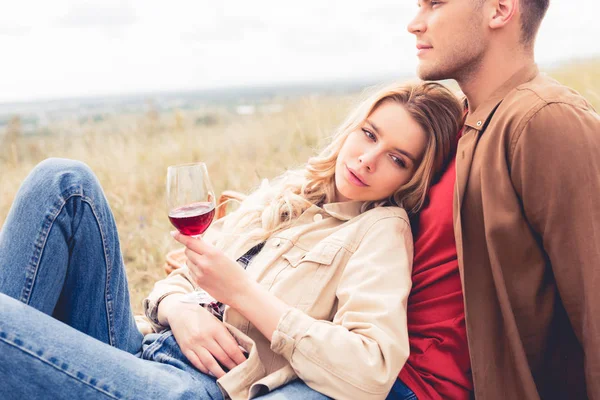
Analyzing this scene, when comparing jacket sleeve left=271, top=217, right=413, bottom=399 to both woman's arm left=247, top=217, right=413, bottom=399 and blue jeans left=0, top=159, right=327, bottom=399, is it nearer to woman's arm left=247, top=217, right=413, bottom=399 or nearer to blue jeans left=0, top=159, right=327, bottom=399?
woman's arm left=247, top=217, right=413, bottom=399

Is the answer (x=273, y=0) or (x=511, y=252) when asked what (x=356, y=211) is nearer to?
(x=511, y=252)

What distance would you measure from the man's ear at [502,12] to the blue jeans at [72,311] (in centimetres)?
155

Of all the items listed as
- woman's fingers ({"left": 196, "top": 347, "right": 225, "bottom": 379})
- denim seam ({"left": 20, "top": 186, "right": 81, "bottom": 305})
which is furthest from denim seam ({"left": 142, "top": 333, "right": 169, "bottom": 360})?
denim seam ({"left": 20, "top": 186, "right": 81, "bottom": 305})

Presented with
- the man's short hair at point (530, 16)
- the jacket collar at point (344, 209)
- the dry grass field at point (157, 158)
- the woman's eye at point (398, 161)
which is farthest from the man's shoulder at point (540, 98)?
the dry grass field at point (157, 158)

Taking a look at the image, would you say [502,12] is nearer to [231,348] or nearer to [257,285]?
[257,285]

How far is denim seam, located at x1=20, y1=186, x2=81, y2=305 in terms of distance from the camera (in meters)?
1.95

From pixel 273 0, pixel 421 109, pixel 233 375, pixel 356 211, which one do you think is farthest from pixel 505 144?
pixel 273 0

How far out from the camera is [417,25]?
7.82ft

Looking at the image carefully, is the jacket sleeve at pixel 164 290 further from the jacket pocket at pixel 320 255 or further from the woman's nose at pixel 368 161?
the woman's nose at pixel 368 161

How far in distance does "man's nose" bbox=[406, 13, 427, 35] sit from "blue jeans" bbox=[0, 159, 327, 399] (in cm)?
145

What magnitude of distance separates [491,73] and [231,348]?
1.48m

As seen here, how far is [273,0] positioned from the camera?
265ft

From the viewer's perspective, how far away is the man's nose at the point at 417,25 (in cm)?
237

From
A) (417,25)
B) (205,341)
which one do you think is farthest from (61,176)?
(417,25)
